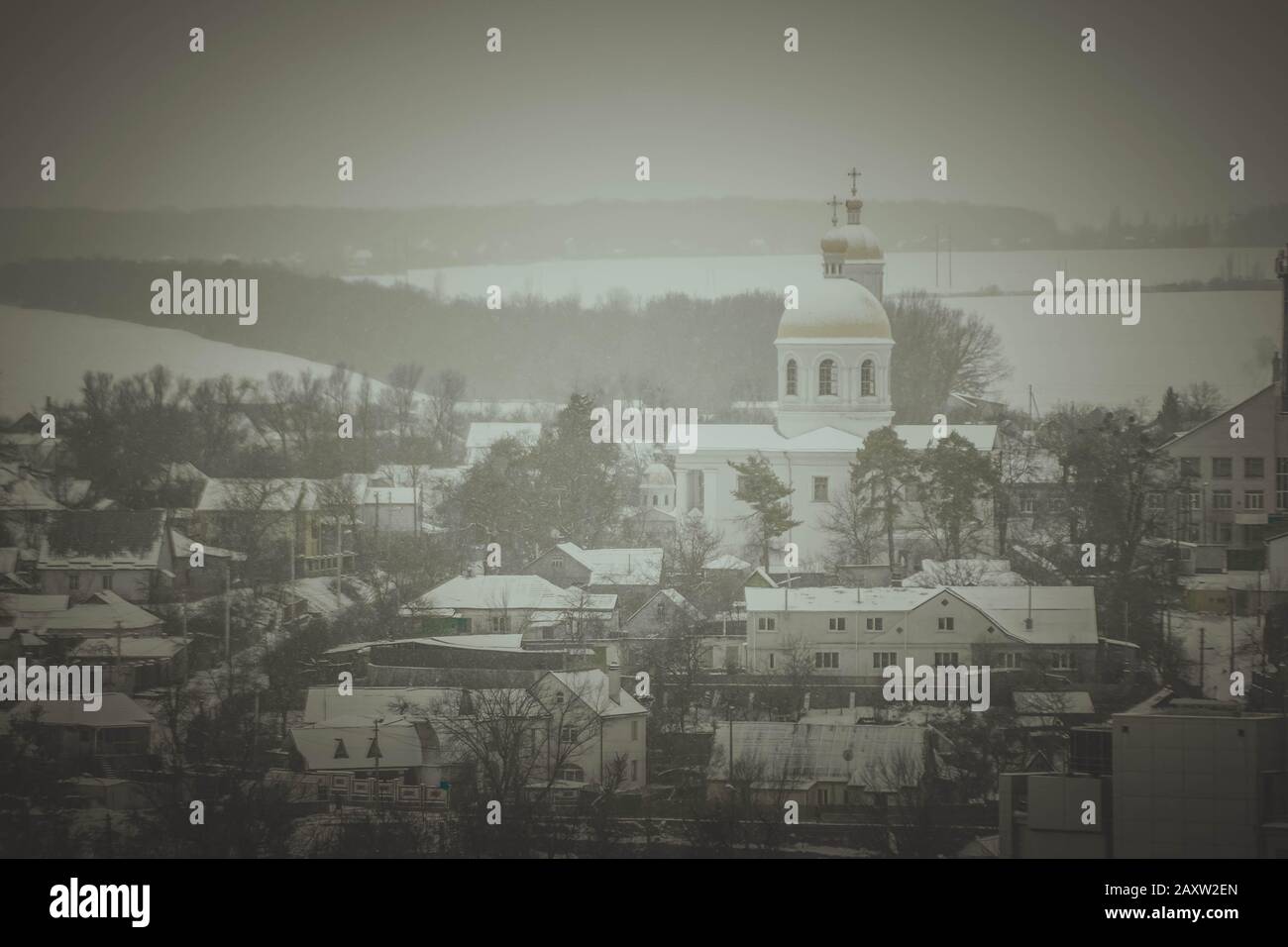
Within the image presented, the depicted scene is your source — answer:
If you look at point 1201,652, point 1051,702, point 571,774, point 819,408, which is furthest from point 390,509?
point 1201,652

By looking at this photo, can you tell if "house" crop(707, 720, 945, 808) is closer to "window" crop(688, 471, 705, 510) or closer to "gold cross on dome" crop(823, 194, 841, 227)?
"window" crop(688, 471, 705, 510)

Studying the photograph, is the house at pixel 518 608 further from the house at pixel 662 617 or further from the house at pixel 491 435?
the house at pixel 491 435

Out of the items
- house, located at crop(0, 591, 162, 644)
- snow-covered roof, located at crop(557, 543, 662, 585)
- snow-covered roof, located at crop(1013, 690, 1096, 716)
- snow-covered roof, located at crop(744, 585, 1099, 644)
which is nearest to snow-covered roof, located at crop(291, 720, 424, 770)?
house, located at crop(0, 591, 162, 644)

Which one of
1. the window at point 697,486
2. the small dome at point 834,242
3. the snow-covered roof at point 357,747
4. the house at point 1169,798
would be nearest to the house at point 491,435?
the window at point 697,486

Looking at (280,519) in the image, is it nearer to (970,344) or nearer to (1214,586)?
(970,344)

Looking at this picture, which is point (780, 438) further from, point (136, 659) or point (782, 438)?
point (136, 659)

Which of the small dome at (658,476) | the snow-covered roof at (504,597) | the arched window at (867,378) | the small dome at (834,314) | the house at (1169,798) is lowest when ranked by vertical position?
the house at (1169,798)
